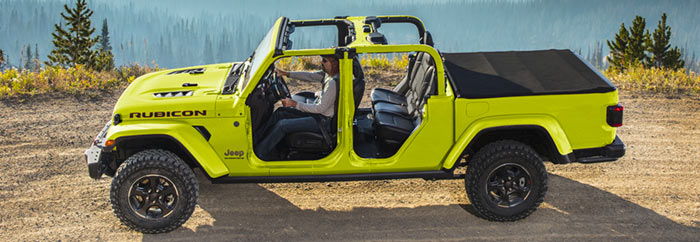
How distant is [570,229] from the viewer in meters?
5.37

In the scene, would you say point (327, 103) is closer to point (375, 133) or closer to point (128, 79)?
point (375, 133)

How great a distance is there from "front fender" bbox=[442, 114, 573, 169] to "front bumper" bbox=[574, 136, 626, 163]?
210mm

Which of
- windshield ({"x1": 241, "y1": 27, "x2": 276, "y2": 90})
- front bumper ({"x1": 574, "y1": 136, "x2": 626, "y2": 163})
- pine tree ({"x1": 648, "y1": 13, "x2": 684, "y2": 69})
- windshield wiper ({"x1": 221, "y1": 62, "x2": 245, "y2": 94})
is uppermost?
windshield ({"x1": 241, "y1": 27, "x2": 276, "y2": 90})

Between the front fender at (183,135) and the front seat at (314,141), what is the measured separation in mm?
674

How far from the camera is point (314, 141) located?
5238mm

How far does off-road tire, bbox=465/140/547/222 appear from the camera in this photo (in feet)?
16.9

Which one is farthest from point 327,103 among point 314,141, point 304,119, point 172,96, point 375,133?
point 172,96

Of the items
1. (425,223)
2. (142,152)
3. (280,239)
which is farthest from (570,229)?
(142,152)

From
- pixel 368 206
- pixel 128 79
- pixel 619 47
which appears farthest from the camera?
Result: pixel 619 47

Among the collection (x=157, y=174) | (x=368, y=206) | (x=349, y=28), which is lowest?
(x=368, y=206)

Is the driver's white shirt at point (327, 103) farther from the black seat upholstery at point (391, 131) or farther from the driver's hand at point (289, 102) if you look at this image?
the black seat upholstery at point (391, 131)

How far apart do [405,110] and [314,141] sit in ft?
3.99

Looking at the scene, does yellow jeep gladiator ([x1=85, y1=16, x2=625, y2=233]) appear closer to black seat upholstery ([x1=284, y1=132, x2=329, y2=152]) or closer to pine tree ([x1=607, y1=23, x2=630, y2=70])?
black seat upholstery ([x1=284, y1=132, x2=329, y2=152])

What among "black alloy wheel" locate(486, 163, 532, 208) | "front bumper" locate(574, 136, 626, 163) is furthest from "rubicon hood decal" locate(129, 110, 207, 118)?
"front bumper" locate(574, 136, 626, 163)
